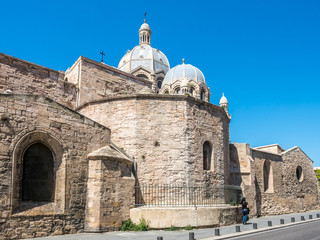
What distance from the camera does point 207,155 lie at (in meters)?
15.7

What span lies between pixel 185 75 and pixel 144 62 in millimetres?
11564

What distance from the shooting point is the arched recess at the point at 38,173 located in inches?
388

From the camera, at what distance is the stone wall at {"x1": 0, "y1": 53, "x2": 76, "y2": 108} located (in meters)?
15.4

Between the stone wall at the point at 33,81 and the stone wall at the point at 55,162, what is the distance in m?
5.64

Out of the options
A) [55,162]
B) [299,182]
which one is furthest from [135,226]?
[299,182]

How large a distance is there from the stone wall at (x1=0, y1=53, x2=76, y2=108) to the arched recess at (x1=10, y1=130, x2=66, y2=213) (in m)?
5.85

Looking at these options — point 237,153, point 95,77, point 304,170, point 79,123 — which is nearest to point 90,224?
point 79,123

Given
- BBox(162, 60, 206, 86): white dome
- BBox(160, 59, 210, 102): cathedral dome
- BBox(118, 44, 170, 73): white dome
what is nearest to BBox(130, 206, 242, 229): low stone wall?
BBox(160, 59, 210, 102): cathedral dome

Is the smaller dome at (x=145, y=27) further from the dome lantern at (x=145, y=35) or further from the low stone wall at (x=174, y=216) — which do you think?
the low stone wall at (x=174, y=216)

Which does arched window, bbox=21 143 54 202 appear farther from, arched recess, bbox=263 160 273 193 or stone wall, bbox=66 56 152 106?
arched recess, bbox=263 160 273 193

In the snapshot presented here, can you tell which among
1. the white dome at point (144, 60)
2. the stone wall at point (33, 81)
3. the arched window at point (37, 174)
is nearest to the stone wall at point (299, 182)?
the stone wall at point (33, 81)

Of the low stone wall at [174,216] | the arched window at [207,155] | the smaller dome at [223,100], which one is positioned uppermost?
the smaller dome at [223,100]

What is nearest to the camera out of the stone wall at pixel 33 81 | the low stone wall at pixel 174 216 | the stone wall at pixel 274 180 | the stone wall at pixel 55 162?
the stone wall at pixel 55 162

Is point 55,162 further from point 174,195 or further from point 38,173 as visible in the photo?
point 174,195
